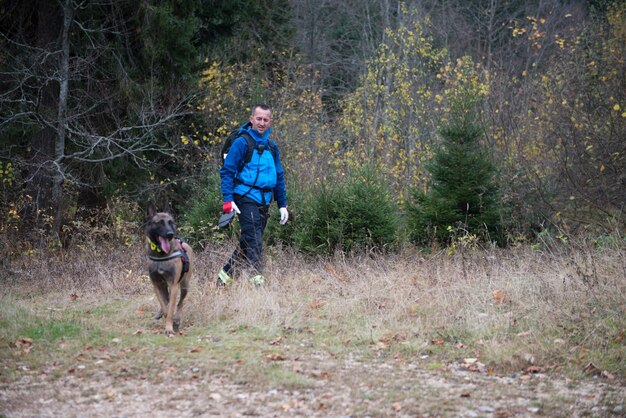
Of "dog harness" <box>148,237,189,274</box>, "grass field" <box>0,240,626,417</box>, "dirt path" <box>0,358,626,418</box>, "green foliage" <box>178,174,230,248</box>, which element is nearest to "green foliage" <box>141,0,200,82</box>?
"green foliage" <box>178,174,230,248</box>

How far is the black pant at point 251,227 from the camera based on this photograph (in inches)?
363

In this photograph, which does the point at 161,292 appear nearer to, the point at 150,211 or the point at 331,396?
the point at 150,211

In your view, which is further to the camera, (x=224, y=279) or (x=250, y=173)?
(x=224, y=279)

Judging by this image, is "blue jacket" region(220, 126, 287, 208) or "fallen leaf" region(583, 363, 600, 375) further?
"blue jacket" region(220, 126, 287, 208)

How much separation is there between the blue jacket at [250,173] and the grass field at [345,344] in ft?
3.73

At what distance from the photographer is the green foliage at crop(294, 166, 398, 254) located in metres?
12.4

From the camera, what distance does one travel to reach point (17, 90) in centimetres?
1711

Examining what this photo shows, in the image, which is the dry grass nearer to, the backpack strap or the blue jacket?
the blue jacket

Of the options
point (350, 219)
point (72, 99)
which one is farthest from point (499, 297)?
point (72, 99)

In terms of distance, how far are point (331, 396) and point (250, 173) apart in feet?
13.2

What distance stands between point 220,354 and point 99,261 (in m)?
6.27

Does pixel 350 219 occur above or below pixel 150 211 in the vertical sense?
below

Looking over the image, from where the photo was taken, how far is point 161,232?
800cm

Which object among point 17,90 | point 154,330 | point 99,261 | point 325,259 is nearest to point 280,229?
point 325,259
